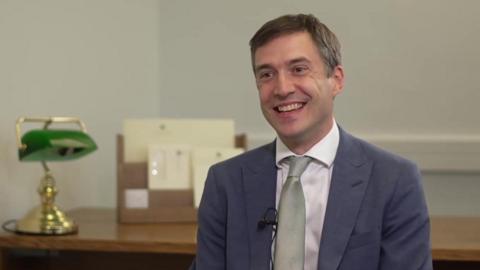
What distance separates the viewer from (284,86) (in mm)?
1451

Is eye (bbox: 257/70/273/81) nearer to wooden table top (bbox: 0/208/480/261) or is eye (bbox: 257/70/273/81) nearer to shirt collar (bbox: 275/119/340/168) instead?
shirt collar (bbox: 275/119/340/168)

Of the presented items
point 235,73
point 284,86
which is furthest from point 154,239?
point 235,73

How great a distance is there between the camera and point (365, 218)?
146cm

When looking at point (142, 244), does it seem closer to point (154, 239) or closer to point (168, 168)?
point (154, 239)

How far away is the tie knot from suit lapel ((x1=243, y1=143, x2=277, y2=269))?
6 cm

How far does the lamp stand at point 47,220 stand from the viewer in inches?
83.5

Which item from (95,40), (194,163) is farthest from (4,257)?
(95,40)

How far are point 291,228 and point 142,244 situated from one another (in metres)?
0.67

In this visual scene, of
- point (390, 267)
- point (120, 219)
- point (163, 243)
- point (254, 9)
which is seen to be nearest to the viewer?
point (390, 267)

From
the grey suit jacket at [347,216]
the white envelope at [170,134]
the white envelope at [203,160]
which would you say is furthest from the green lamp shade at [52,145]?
the grey suit jacket at [347,216]

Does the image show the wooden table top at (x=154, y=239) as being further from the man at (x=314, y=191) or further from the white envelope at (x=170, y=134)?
the man at (x=314, y=191)

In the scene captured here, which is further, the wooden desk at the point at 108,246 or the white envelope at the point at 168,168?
the white envelope at the point at 168,168

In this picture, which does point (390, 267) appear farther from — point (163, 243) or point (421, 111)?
point (421, 111)

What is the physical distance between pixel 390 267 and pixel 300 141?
321mm
